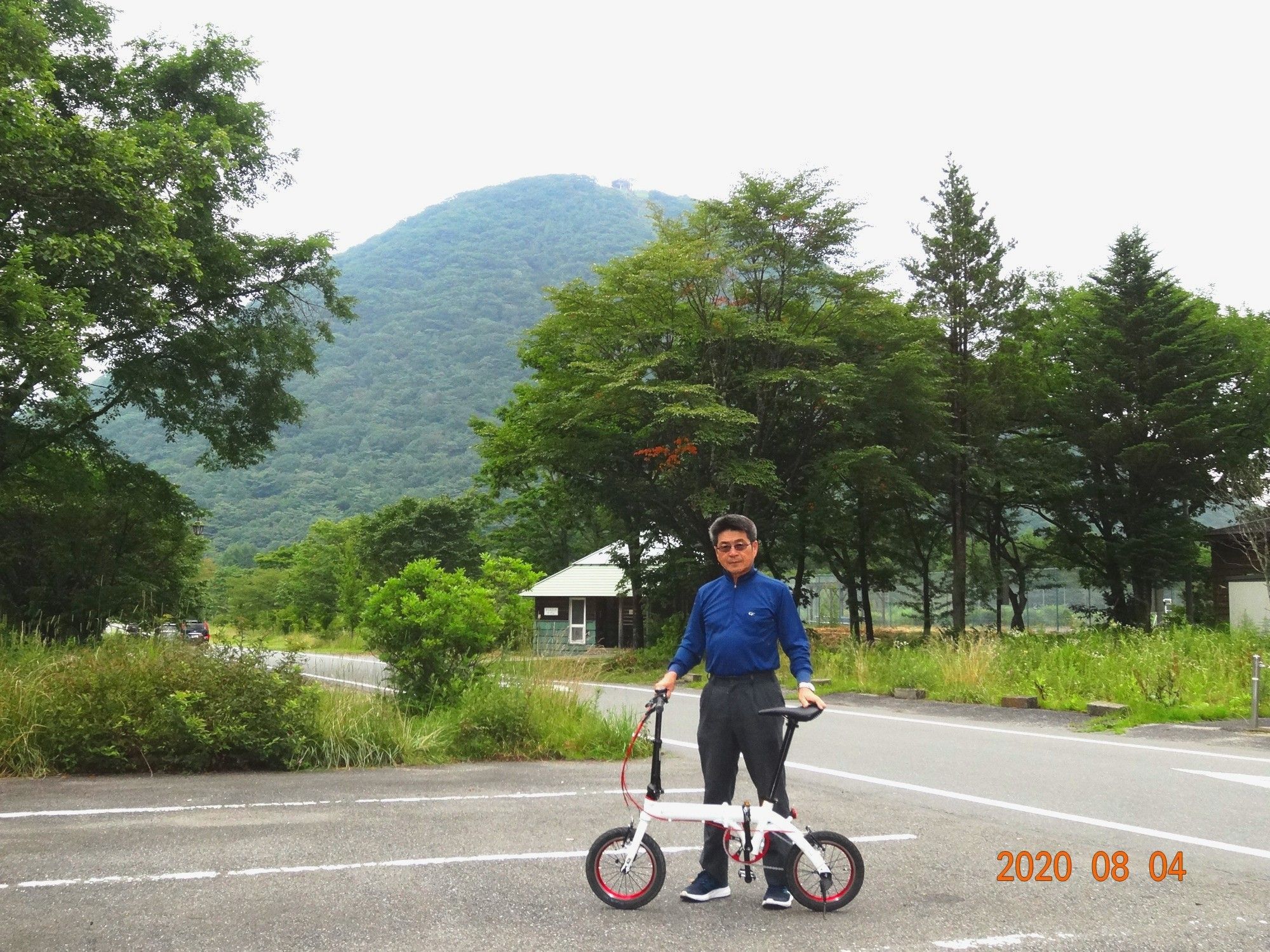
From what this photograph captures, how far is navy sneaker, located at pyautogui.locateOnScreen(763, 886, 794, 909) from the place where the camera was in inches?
192

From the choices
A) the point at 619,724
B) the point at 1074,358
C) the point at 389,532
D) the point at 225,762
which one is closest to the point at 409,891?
the point at 225,762

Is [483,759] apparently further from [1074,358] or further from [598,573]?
[598,573]

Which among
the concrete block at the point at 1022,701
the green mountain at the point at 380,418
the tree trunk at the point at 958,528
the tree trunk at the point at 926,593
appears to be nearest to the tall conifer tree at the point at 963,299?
the tree trunk at the point at 958,528

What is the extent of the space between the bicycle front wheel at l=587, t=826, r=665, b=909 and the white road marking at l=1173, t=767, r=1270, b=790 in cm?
636

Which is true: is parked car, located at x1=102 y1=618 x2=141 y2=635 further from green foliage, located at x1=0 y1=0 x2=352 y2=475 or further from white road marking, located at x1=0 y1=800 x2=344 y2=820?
white road marking, located at x1=0 y1=800 x2=344 y2=820

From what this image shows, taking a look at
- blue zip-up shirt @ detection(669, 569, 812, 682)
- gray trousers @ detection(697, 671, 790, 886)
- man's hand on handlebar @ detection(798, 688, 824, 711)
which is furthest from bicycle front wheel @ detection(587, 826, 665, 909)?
man's hand on handlebar @ detection(798, 688, 824, 711)

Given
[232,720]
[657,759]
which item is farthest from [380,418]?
[657,759]

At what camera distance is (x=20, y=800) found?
7.69 meters

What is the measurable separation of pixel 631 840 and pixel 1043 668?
1528 centimetres

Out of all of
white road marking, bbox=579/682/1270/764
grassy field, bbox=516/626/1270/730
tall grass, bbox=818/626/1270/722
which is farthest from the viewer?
tall grass, bbox=818/626/1270/722

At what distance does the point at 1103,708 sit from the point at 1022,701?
70.9 inches

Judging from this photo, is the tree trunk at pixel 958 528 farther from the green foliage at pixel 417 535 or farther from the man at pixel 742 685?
the man at pixel 742 685

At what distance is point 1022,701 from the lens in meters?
16.5
